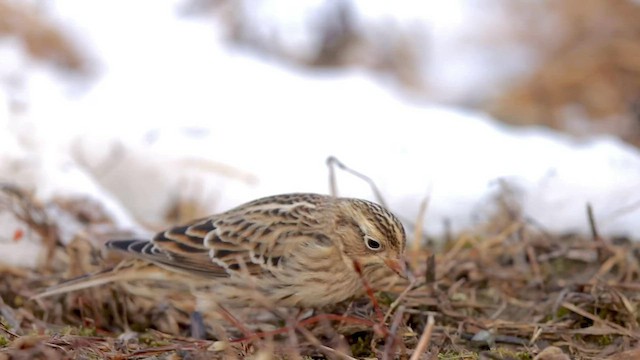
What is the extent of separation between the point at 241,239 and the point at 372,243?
2.64 feet

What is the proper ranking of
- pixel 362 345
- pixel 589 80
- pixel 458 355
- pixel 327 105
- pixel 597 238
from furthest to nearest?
1. pixel 589 80
2. pixel 327 105
3. pixel 597 238
4. pixel 362 345
5. pixel 458 355

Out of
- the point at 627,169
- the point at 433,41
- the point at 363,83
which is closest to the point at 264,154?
the point at 363,83

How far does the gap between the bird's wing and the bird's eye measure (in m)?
0.29

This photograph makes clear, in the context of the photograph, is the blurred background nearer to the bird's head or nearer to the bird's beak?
the bird's head

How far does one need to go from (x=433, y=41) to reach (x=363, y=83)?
216 cm

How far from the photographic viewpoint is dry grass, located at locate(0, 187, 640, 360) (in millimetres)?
4180

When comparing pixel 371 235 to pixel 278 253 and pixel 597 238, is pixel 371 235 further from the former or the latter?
pixel 597 238

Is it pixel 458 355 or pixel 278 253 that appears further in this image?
pixel 278 253

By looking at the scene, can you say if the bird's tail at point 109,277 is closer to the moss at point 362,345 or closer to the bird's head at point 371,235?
the bird's head at point 371,235

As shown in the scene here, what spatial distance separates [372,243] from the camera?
492 cm

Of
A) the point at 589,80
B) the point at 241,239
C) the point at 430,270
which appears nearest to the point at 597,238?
the point at 430,270

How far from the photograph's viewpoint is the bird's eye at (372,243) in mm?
4887

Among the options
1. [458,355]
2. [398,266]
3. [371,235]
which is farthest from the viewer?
[371,235]

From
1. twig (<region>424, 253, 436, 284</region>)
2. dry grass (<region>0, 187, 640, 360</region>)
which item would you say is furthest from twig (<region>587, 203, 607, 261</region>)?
twig (<region>424, 253, 436, 284</region>)
